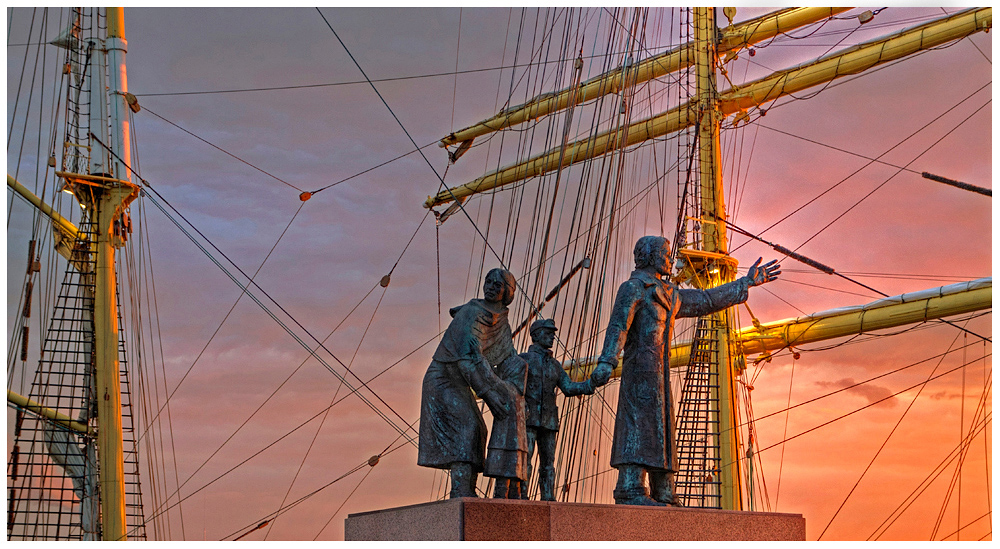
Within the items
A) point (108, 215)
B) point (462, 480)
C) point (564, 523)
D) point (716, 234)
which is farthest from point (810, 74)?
point (564, 523)

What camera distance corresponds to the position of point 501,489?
8.66 meters

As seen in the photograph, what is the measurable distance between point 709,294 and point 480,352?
180 centimetres

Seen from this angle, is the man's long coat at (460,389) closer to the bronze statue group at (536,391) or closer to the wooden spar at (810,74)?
the bronze statue group at (536,391)

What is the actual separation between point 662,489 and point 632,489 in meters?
0.27

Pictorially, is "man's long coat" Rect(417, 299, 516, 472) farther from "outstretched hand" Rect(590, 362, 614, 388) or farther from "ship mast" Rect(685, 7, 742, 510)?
"ship mast" Rect(685, 7, 742, 510)

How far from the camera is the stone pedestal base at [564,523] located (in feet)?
25.7

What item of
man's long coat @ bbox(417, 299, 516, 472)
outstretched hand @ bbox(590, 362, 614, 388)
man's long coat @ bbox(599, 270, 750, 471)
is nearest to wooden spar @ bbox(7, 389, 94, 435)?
man's long coat @ bbox(417, 299, 516, 472)

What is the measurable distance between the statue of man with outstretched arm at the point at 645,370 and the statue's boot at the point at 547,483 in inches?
18.4

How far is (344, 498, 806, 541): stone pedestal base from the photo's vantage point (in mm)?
7828

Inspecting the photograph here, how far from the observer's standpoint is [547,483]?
9.08m

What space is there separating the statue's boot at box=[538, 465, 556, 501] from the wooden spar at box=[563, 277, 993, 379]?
457 inches

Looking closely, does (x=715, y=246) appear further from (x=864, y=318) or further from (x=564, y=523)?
(x=564, y=523)

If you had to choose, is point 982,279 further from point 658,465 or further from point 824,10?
point 658,465

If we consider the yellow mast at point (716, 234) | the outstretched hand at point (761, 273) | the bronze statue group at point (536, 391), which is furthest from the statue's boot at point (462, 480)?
the yellow mast at point (716, 234)
